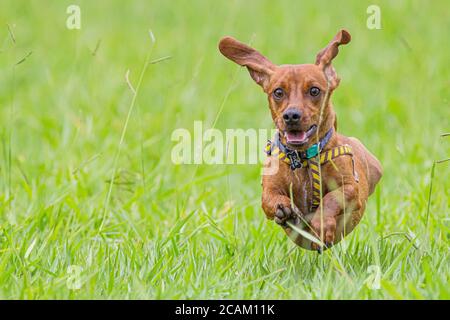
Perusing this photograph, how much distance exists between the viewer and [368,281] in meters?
3.99

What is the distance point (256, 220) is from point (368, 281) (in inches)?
65.4

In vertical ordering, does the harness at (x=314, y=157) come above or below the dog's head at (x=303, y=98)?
below

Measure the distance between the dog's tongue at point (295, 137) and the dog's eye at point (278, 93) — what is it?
158 mm

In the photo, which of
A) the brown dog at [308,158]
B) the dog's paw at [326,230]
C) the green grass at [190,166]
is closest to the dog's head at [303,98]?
the brown dog at [308,158]

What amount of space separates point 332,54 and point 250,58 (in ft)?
1.22

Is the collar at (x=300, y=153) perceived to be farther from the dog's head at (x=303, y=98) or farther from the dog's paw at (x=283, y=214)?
the dog's paw at (x=283, y=214)

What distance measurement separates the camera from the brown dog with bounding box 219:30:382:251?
390 cm

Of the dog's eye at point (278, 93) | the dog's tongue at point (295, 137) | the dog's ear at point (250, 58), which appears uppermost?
the dog's ear at point (250, 58)

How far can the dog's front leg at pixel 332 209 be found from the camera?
3887mm

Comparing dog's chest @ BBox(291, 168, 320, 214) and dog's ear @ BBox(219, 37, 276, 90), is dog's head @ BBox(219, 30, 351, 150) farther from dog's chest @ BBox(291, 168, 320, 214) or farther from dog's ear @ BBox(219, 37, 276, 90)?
dog's chest @ BBox(291, 168, 320, 214)

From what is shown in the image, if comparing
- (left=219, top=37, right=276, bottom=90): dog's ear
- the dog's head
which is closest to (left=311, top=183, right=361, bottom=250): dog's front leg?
the dog's head

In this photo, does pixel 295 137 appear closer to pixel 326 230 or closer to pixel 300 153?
pixel 300 153
